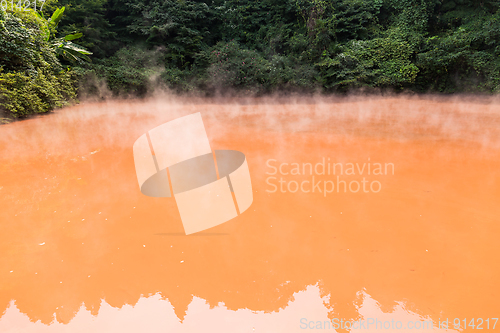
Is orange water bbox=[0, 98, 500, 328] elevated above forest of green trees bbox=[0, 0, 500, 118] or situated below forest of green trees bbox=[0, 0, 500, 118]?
below

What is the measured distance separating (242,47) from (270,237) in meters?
10.5

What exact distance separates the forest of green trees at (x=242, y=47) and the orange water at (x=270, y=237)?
5.08 m

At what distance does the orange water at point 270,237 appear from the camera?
6.25ft

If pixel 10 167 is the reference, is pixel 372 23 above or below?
above

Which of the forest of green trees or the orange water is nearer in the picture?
the orange water

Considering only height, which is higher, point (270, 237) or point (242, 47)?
→ point (242, 47)

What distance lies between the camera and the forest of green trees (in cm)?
814

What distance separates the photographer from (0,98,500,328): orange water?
1905 millimetres

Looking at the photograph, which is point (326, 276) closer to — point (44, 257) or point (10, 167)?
point (44, 257)

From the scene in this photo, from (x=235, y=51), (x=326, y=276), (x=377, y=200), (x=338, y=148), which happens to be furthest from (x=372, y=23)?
(x=326, y=276)

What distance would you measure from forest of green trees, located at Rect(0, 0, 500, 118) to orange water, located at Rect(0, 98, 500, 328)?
5.08m

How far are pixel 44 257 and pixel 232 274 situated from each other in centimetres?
152

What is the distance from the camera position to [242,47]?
→ 37.6 ft

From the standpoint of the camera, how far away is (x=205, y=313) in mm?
1804
